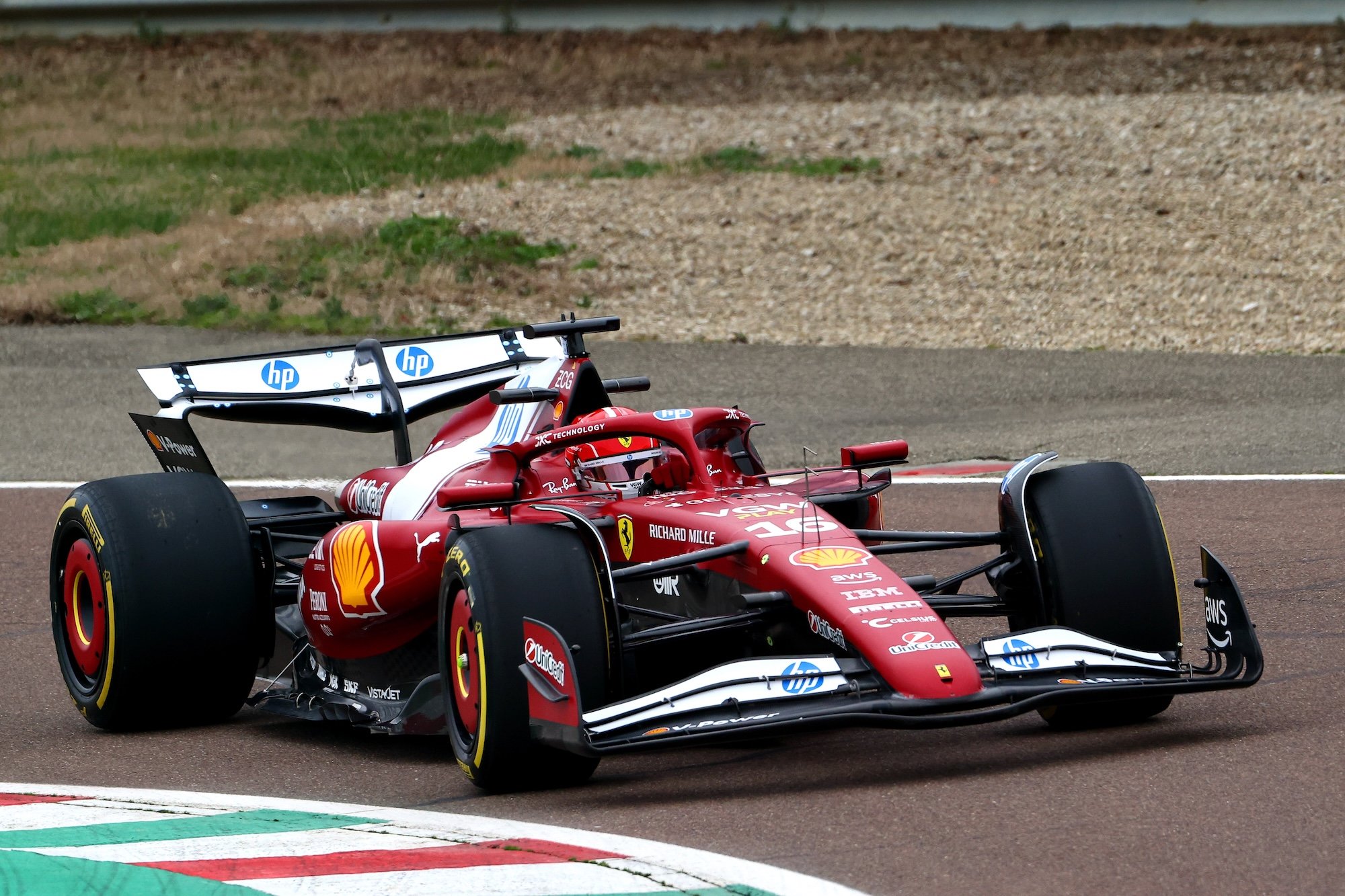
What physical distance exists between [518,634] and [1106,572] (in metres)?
1.95

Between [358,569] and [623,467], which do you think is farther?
[623,467]

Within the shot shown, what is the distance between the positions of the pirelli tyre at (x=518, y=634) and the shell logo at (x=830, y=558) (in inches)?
25.1

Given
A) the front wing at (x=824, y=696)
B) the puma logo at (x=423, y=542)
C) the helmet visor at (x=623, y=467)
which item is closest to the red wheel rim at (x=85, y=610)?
the puma logo at (x=423, y=542)

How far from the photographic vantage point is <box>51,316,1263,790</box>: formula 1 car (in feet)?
17.5

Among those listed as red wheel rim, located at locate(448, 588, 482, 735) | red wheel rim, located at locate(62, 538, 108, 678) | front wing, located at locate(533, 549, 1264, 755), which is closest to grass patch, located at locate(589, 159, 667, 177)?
red wheel rim, located at locate(62, 538, 108, 678)

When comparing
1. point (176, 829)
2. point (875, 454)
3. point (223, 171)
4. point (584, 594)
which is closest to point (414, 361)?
point (875, 454)

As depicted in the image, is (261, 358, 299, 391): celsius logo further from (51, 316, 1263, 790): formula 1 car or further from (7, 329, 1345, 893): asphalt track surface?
(7, 329, 1345, 893): asphalt track surface

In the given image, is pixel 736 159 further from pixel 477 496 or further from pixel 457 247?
pixel 477 496

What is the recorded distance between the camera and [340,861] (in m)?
4.78

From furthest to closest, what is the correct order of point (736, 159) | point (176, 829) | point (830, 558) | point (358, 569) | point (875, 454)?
point (736, 159), point (358, 569), point (875, 454), point (830, 558), point (176, 829)

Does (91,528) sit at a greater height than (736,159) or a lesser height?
lesser

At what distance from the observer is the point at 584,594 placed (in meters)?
5.48

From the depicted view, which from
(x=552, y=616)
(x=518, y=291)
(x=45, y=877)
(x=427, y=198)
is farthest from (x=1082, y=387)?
(x=45, y=877)

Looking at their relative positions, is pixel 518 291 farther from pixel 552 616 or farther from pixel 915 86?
pixel 552 616
